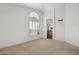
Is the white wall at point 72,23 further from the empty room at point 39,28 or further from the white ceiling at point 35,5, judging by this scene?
the white ceiling at point 35,5

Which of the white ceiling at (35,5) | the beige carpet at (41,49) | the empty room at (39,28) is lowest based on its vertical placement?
the beige carpet at (41,49)

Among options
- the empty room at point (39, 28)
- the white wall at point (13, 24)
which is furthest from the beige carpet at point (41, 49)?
the white wall at point (13, 24)

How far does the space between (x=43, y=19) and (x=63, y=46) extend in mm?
674

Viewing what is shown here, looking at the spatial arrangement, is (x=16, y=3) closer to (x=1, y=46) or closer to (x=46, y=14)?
(x=46, y=14)

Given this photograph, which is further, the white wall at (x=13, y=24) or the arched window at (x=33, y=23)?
the arched window at (x=33, y=23)

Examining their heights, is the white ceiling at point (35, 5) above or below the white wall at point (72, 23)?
above

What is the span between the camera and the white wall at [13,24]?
2121mm

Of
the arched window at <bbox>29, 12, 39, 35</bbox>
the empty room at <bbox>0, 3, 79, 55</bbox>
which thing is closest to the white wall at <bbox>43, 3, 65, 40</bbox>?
the empty room at <bbox>0, 3, 79, 55</bbox>

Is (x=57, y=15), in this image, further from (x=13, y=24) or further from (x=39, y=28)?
(x=13, y=24)

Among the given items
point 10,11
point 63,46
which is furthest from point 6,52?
point 63,46

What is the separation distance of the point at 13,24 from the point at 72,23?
1171mm

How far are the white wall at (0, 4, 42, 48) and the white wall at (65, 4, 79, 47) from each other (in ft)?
1.93

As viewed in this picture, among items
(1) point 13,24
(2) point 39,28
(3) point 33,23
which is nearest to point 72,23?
(2) point 39,28

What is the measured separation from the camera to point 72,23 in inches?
84.7
